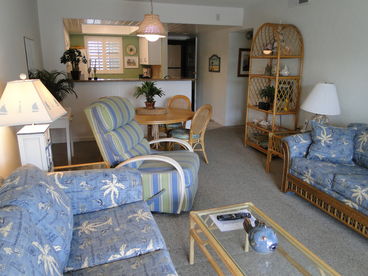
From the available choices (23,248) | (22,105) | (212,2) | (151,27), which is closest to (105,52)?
(212,2)

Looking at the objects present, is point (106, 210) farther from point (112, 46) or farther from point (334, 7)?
point (112, 46)

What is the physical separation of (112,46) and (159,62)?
7.57ft

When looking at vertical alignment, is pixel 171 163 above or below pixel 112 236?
above

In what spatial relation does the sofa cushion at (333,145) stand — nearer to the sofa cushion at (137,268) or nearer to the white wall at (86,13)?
the sofa cushion at (137,268)

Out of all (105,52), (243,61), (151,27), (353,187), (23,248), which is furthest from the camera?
(105,52)

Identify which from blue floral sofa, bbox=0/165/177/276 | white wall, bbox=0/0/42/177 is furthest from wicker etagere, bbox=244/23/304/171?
white wall, bbox=0/0/42/177

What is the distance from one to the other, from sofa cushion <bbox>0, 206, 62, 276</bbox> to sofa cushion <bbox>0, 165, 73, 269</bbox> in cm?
5

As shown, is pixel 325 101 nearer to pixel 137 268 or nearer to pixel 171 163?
pixel 171 163

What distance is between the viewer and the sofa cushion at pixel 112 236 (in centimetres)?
144

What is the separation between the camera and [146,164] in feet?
8.84

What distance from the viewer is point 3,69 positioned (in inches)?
93.0

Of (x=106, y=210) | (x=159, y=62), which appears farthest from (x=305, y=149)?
(x=159, y=62)

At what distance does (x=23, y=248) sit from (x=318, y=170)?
8.07 feet

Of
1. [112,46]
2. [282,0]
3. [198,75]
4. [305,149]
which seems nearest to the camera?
[305,149]
